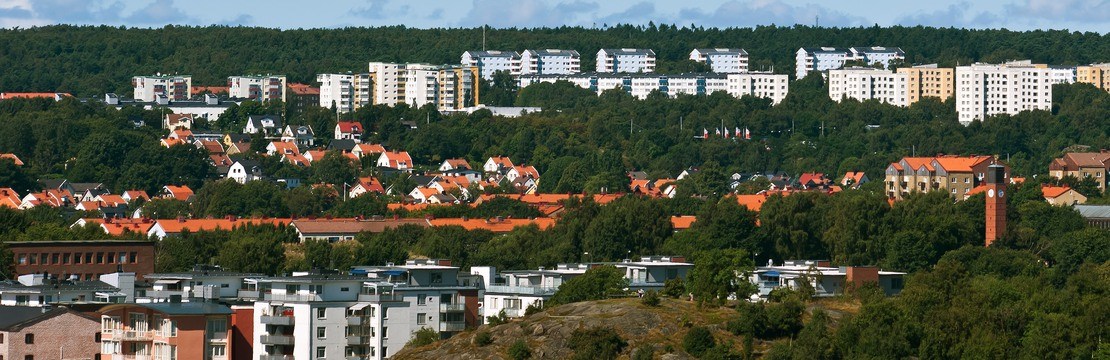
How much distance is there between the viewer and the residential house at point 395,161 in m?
164

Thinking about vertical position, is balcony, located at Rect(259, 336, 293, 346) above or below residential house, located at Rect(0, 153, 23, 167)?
below

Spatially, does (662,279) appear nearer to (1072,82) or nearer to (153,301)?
(153,301)

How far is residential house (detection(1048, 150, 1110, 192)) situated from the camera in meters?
142

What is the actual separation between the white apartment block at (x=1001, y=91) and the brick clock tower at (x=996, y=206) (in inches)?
2669

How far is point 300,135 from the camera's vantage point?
176 m

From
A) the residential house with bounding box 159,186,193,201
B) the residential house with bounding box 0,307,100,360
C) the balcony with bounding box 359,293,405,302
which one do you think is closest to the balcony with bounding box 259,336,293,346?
the balcony with bounding box 359,293,405,302

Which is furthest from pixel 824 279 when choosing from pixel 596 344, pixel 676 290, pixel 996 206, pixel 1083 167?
pixel 1083 167

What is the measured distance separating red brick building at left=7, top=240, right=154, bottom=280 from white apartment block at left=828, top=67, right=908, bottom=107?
105 metres

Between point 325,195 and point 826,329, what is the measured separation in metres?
79.6

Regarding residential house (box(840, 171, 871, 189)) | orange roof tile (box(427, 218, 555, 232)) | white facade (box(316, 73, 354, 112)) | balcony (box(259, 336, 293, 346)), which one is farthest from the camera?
white facade (box(316, 73, 354, 112))

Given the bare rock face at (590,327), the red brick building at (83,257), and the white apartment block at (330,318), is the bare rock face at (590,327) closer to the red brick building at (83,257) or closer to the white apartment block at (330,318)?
the white apartment block at (330,318)

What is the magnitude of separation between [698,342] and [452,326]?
43.1 feet

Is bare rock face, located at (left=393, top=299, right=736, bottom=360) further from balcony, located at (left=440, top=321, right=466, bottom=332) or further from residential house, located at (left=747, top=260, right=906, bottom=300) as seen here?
residential house, located at (left=747, top=260, right=906, bottom=300)

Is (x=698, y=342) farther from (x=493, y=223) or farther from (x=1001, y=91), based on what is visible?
(x=1001, y=91)
